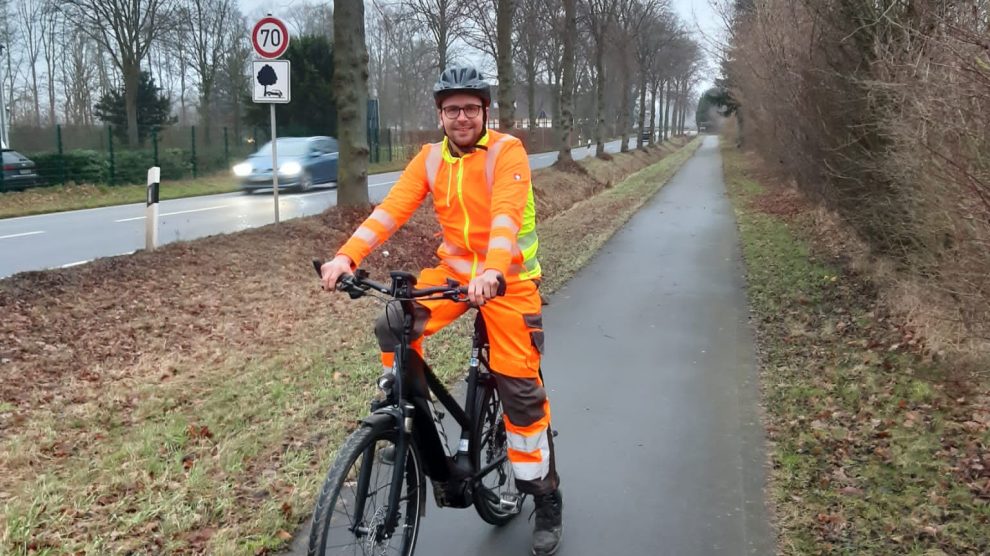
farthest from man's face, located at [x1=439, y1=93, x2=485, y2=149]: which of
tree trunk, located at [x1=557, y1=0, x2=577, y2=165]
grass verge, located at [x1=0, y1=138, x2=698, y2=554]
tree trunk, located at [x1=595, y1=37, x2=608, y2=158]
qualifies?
tree trunk, located at [x1=595, y1=37, x2=608, y2=158]

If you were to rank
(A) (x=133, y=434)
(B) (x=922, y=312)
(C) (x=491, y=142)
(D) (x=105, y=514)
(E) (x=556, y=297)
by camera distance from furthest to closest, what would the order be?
(E) (x=556, y=297) → (B) (x=922, y=312) → (A) (x=133, y=434) → (D) (x=105, y=514) → (C) (x=491, y=142)

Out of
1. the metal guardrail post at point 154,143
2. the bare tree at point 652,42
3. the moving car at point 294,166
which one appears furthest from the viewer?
the bare tree at point 652,42

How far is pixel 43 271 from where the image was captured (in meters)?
7.91

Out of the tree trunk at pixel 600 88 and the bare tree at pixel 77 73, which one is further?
the bare tree at pixel 77 73

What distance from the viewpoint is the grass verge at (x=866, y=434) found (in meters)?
3.99

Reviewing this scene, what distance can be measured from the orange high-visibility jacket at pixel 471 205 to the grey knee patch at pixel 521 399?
1.41 feet

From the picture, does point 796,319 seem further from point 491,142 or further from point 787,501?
point 491,142

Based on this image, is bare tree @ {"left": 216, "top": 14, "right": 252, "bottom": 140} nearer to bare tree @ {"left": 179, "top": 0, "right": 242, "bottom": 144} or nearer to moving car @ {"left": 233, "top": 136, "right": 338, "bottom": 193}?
bare tree @ {"left": 179, "top": 0, "right": 242, "bottom": 144}

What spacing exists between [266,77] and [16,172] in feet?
44.7

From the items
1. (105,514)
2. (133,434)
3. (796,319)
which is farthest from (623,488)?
(796,319)

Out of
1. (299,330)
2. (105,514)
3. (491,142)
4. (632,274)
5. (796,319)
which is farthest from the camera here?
(632,274)

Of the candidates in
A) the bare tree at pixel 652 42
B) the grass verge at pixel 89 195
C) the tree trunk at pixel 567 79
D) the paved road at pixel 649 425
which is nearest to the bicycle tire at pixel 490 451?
the paved road at pixel 649 425

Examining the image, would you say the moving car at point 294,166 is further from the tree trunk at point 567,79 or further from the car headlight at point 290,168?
the tree trunk at point 567,79

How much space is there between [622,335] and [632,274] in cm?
340
